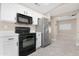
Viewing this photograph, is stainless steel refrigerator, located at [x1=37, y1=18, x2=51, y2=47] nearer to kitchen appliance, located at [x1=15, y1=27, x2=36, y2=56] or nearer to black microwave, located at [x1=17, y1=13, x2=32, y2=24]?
black microwave, located at [x1=17, y1=13, x2=32, y2=24]

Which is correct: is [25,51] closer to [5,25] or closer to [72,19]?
[5,25]

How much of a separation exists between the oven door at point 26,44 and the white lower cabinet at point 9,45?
7.9 inches

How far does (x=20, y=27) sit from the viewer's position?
11.6ft

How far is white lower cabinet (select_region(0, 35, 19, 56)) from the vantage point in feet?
6.97

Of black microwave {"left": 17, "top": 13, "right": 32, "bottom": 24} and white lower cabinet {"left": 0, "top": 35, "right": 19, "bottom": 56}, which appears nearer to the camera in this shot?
white lower cabinet {"left": 0, "top": 35, "right": 19, "bottom": 56}

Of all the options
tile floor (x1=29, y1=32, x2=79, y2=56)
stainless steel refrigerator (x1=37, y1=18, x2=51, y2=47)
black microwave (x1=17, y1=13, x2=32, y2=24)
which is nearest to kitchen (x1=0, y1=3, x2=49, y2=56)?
black microwave (x1=17, y1=13, x2=32, y2=24)

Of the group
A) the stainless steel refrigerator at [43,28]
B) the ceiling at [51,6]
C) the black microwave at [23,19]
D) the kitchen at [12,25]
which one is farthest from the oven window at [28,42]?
the ceiling at [51,6]

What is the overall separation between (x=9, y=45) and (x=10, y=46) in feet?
0.15

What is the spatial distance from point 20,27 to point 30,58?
2.85 m

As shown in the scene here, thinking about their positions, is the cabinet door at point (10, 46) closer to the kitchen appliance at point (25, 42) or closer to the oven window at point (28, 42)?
the kitchen appliance at point (25, 42)

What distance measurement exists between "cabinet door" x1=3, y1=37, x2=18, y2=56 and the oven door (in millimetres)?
205

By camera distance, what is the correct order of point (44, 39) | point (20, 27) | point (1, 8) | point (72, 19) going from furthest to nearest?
point (72, 19) < point (44, 39) < point (20, 27) < point (1, 8)

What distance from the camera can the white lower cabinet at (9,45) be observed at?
6.97 feet

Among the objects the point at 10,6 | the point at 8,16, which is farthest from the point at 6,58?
the point at 10,6
